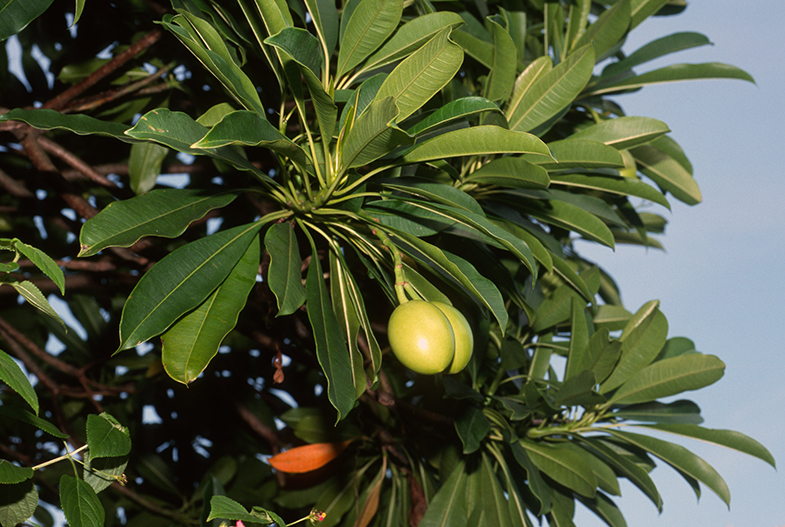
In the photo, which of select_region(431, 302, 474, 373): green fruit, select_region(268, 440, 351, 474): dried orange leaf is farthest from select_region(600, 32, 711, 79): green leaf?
select_region(268, 440, 351, 474): dried orange leaf

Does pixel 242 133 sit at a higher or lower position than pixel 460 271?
higher

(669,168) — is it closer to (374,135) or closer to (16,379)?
(374,135)

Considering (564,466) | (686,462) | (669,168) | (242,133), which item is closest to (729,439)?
(686,462)

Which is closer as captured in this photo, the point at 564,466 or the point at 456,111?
the point at 456,111

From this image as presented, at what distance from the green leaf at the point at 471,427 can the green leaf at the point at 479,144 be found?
2.14 feet

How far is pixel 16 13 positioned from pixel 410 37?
0.60 metres

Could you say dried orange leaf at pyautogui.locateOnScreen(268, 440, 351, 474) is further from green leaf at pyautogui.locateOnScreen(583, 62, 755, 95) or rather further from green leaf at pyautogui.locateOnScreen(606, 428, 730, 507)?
green leaf at pyautogui.locateOnScreen(583, 62, 755, 95)

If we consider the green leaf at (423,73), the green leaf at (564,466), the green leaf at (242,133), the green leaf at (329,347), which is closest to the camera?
the green leaf at (242,133)

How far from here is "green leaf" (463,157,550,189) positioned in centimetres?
102

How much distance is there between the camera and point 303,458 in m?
1.50

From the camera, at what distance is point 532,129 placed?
1.29 metres

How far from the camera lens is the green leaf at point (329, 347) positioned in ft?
3.01

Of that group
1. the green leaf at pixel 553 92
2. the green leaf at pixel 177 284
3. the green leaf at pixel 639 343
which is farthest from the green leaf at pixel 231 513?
the green leaf at pixel 639 343

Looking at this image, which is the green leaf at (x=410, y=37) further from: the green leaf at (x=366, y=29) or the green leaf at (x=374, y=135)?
the green leaf at (x=374, y=135)
